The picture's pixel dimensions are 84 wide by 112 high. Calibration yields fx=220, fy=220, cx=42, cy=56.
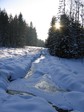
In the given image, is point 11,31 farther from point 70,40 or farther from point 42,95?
point 42,95

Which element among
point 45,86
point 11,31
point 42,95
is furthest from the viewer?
point 11,31

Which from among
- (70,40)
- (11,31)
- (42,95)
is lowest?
(42,95)

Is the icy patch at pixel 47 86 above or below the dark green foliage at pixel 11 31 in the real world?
below

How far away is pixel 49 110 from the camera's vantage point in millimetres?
8586

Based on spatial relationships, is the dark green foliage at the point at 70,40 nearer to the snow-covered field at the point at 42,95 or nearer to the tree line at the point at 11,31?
the snow-covered field at the point at 42,95

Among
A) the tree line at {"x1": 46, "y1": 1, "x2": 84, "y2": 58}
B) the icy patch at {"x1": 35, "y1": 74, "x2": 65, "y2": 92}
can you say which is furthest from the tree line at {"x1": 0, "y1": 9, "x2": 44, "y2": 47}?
the icy patch at {"x1": 35, "y1": 74, "x2": 65, "y2": 92}

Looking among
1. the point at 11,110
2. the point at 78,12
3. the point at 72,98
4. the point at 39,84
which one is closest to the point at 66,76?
the point at 39,84

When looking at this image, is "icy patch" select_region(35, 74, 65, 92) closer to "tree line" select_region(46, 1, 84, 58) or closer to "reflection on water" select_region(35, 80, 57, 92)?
"reflection on water" select_region(35, 80, 57, 92)

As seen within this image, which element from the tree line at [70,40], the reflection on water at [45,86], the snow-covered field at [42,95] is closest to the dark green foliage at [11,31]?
the tree line at [70,40]

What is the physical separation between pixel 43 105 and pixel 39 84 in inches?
215

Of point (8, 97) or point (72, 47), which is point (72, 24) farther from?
point (8, 97)

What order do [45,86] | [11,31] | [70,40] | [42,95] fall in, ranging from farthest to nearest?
[11,31], [70,40], [45,86], [42,95]

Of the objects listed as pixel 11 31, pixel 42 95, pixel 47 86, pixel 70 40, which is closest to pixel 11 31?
pixel 11 31

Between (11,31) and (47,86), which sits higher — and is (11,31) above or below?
above
